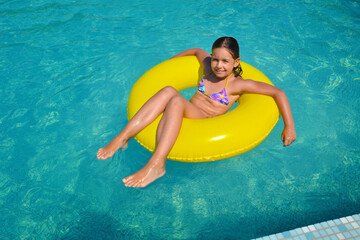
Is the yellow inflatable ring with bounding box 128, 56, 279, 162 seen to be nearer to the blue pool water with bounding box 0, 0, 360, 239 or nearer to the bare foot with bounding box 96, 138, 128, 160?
the bare foot with bounding box 96, 138, 128, 160

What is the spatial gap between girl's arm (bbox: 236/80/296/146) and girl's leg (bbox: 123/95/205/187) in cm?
76

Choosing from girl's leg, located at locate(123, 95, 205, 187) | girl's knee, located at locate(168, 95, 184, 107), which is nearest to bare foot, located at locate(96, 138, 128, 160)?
girl's leg, located at locate(123, 95, 205, 187)

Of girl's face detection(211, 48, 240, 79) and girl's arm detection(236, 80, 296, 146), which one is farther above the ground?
girl's face detection(211, 48, 240, 79)

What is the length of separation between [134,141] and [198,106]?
80 centimetres

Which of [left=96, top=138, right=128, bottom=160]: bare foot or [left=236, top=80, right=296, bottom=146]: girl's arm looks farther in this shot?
[left=236, top=80, right=296, bottom=146]: girl's arm

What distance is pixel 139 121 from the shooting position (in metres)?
2.69

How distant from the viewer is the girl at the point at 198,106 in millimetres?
2545

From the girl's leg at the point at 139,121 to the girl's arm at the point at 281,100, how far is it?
0.85 metres

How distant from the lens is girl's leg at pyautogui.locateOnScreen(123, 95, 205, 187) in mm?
2523

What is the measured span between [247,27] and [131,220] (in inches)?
157

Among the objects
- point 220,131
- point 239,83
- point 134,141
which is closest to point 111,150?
point 134,141

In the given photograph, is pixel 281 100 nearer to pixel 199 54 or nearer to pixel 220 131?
pixel 220 131

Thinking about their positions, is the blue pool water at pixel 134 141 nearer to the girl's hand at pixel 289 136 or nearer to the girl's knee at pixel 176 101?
the girl's hand at pixel 289 136

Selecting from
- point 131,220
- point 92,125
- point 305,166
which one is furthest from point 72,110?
point 305,166
